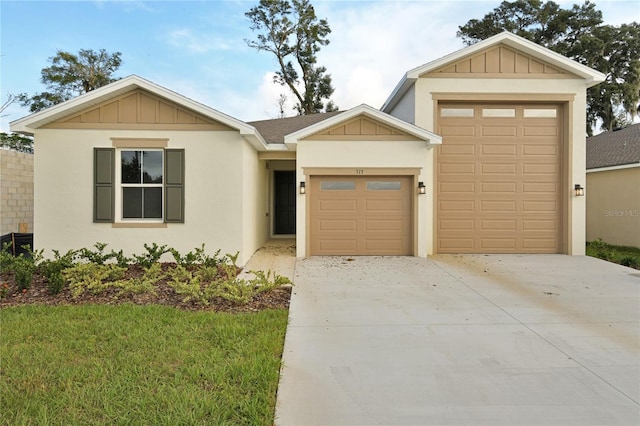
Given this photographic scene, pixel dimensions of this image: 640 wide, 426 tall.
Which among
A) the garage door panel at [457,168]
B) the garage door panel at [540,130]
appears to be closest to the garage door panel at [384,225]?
the garage door panel at [457,168]

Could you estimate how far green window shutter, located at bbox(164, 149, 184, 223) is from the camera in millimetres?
7699

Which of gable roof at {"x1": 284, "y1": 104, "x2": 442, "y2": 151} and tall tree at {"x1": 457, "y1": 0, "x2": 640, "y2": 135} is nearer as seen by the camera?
gable roof at {"x1": 284, "y1": 104, "x2": 442, "y2": 151}

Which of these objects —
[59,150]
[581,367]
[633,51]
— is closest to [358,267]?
[581,367]

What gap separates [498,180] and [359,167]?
377 centimetres

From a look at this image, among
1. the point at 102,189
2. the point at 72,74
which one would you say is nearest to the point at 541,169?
the point at 102,189

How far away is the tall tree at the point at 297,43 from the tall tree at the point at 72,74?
954cm

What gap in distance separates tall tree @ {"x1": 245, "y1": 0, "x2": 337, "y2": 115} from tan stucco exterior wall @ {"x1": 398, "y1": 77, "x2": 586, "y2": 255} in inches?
653

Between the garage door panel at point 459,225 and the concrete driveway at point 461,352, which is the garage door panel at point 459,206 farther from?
the concrete driveway at point 461,352

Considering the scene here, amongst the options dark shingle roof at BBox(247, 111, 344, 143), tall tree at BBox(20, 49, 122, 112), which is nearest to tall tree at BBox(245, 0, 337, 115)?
tall tree at BBox(20, 49, 122, 112)

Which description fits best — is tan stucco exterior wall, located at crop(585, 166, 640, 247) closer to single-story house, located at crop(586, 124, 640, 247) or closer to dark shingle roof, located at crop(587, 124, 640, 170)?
single-story house, located at crop(586, 124, 640, 247)

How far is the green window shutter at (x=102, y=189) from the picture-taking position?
25.0ft

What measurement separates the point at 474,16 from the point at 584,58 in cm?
759

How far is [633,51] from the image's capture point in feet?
74.7

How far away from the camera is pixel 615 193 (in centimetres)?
1187
